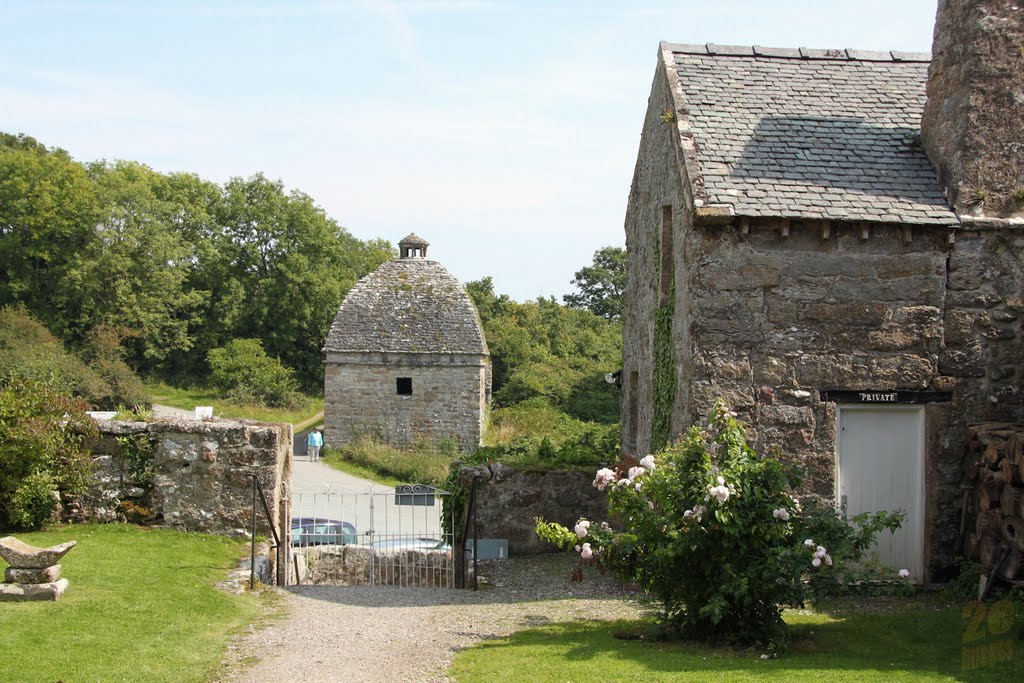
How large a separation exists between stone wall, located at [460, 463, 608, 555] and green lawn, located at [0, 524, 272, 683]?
11.7 ft

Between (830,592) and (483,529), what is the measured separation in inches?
197

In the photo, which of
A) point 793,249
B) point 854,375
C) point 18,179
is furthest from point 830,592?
point 18,179

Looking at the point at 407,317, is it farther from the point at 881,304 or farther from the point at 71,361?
the point at 881,304

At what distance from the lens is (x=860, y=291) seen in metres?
11.4

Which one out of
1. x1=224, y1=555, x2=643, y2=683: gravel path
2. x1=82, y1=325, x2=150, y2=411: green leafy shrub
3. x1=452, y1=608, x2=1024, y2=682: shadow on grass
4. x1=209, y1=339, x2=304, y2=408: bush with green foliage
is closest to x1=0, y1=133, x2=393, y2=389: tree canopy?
x1=82, y1=325, x2=150, y2=411: green leafy shrub

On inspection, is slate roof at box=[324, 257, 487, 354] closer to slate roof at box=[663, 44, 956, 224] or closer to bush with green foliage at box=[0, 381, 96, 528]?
slate roof at box=[663, 44, 956, 224]

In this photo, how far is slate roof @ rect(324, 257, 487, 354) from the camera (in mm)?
32281

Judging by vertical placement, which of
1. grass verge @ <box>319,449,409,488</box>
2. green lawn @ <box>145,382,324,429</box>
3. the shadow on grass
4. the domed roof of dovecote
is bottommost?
grass verge @ <box>319,449,409,488</box>

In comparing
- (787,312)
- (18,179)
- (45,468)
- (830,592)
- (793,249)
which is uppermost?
(18,179)

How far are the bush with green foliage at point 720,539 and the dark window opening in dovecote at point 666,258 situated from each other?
15.7 feet

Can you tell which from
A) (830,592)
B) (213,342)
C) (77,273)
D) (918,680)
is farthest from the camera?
(213,342)

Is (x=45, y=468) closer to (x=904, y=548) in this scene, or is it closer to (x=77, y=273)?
(x=904, y=548)

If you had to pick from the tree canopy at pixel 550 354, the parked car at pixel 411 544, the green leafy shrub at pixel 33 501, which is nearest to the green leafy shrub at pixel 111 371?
the tree canopy at pixel 550 354

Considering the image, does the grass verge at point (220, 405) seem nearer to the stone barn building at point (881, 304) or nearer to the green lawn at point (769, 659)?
the stone barn building at point (881, 304)
